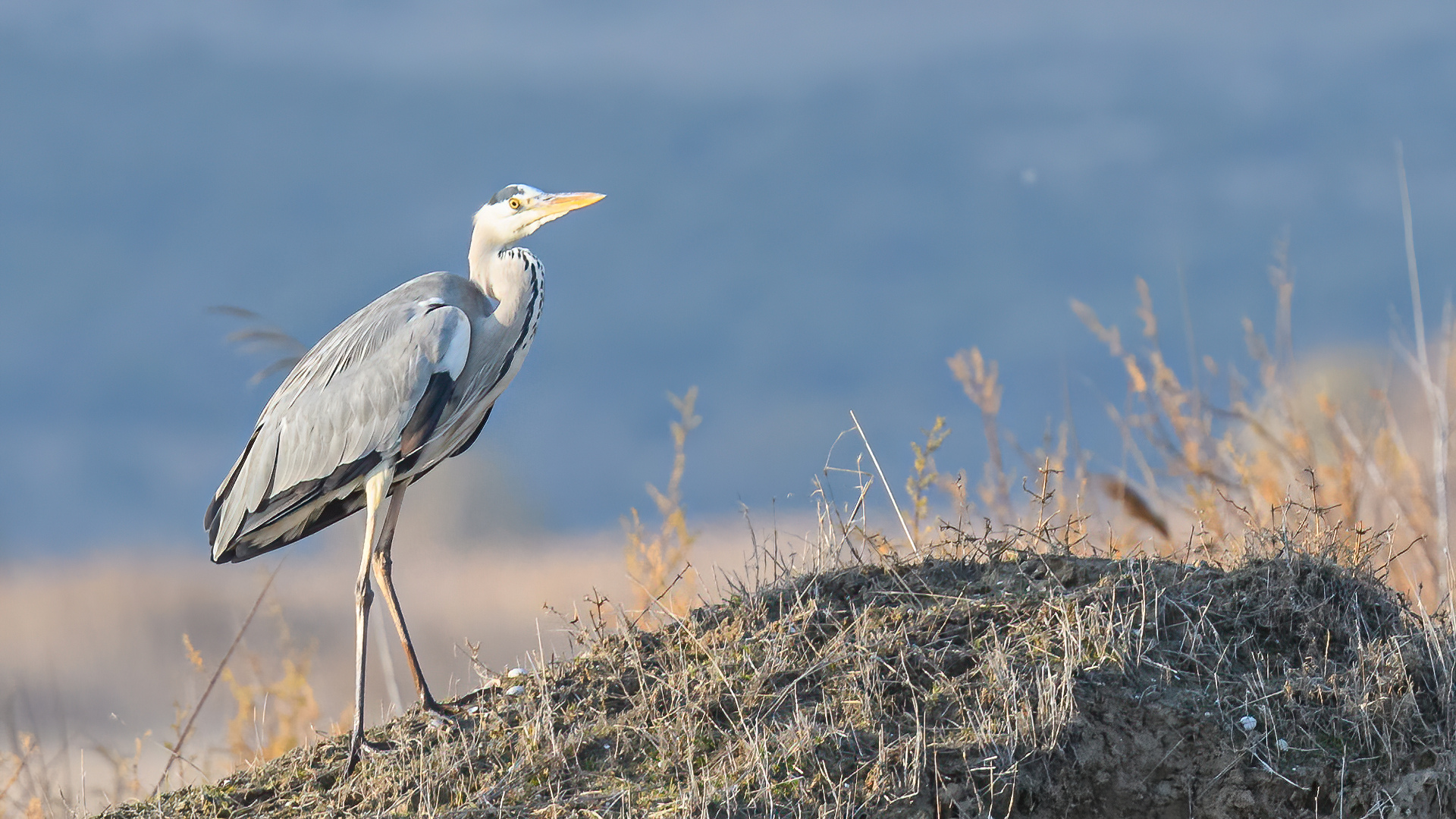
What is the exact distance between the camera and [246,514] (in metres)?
6.14

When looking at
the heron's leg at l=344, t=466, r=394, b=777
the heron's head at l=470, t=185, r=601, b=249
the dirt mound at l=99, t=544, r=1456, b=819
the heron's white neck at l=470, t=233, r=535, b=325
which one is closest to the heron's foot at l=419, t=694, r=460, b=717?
the dirt mound at l=99, t=544, r=1456, b=819

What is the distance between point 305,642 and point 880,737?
5300 mm

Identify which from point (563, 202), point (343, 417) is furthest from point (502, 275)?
point (343, 417)

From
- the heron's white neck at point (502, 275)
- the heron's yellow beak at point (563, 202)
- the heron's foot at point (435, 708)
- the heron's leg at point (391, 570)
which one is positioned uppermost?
the heron's yellow beak at point (563, 202)

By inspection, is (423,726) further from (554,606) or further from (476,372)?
(476,372)

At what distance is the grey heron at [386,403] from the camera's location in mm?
5934

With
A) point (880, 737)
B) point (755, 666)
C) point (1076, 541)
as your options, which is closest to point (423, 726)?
point (755, 666)

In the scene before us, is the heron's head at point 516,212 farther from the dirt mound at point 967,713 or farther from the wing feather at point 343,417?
the dirt mound at point 967,713

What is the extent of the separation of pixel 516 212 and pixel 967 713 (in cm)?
344

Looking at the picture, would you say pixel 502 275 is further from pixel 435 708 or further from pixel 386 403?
pixel 435 708

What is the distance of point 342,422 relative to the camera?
19.7ft

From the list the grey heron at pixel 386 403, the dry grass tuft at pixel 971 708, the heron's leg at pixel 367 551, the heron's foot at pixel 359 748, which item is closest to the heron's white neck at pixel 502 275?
the grey heron at pixel 386 403

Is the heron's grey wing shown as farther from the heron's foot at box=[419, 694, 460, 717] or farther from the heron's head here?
the heron's foot at box=[419, 694, 460, 717]

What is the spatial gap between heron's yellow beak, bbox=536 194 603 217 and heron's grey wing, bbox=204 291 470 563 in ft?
2.34
